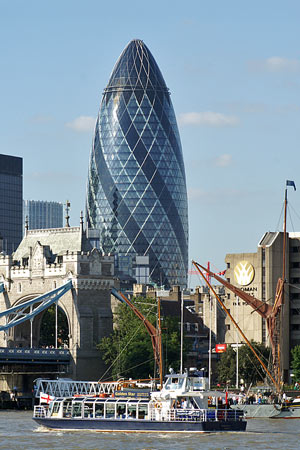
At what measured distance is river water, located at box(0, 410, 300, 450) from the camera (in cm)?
9500

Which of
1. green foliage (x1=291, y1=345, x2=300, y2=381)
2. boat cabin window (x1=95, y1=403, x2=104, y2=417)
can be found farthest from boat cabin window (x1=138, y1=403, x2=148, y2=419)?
green foliage (x1=291, y1=345, x2=300, y2=381)

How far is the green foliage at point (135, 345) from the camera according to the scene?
17312 centimetres

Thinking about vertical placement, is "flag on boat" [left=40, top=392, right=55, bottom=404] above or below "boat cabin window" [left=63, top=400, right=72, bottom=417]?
above

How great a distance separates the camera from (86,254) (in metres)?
180

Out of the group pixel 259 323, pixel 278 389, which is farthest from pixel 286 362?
pixel 278 389

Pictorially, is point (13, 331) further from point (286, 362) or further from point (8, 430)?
point (8, 430)

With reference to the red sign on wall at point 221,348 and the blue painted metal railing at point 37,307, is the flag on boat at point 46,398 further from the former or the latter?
the red sign on wall at point 221,348

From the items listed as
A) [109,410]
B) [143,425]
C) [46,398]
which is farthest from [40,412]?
[143,425]

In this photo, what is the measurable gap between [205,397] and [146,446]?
37.0 ft

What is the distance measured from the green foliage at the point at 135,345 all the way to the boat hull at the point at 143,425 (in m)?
62.3

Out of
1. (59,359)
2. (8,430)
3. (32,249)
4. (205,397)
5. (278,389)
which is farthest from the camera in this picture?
(32,249)

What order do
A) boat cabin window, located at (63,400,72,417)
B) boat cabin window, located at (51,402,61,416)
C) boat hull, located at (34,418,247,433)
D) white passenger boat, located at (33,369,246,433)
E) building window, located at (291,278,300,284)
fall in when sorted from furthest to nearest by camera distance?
building window, located at (291,278,300,284) → boat cabin window, located at (51,402,61,416) → boat cabin window, located at (63,400,72,417) → white passenger boat, located at (33,369,246,433) → boat hull, located at (34,418,247,433)

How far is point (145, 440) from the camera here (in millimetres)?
99438

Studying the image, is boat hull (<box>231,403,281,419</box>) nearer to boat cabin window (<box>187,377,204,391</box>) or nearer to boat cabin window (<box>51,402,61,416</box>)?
boat cabin window (<box>187,377,204,391</box>)
